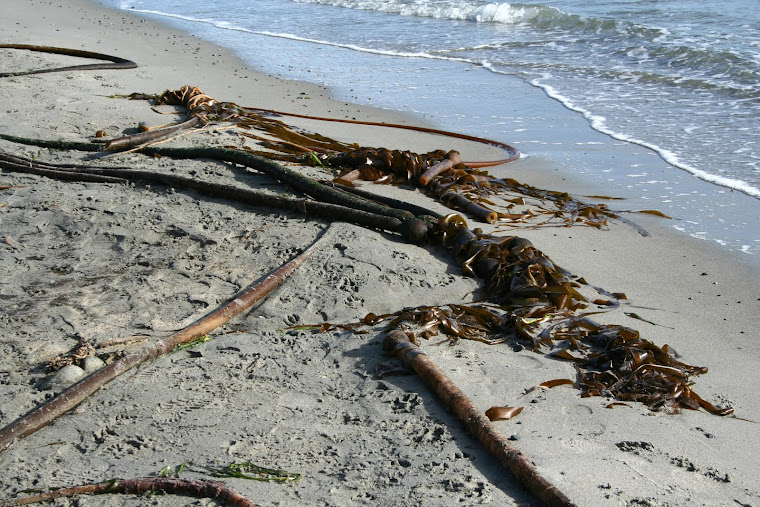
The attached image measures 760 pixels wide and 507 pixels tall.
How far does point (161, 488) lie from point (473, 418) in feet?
3.19

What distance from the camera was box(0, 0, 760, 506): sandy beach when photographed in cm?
213

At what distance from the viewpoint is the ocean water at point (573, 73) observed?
545 cm

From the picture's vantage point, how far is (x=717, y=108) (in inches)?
282

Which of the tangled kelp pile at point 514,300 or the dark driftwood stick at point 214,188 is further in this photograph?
the dark driftwood stick at point 214,188

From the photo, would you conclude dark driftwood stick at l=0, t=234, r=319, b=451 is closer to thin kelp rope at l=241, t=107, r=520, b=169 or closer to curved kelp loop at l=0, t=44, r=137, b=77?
thin kelp rope at l=241, t=107, r=520, b=169

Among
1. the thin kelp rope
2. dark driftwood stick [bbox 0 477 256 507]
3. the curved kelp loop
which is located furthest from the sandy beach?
the curved kelp loop

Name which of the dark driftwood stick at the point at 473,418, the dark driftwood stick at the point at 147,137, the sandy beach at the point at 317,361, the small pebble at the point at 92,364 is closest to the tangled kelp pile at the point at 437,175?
the dark driftwood stick at the point at 147,137

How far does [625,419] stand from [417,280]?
1284mm

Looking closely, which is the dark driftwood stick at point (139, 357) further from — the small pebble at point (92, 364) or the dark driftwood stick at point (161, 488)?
the dark driftwood stick at point (161, 488)

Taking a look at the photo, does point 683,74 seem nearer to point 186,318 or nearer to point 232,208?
point 232,208

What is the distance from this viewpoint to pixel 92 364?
261 centimetres

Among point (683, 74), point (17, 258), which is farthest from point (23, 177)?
point (683, 74)

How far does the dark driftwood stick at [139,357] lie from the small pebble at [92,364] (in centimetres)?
9

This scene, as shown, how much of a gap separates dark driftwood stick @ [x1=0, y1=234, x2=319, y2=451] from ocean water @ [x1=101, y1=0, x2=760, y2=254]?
2.69 metres
